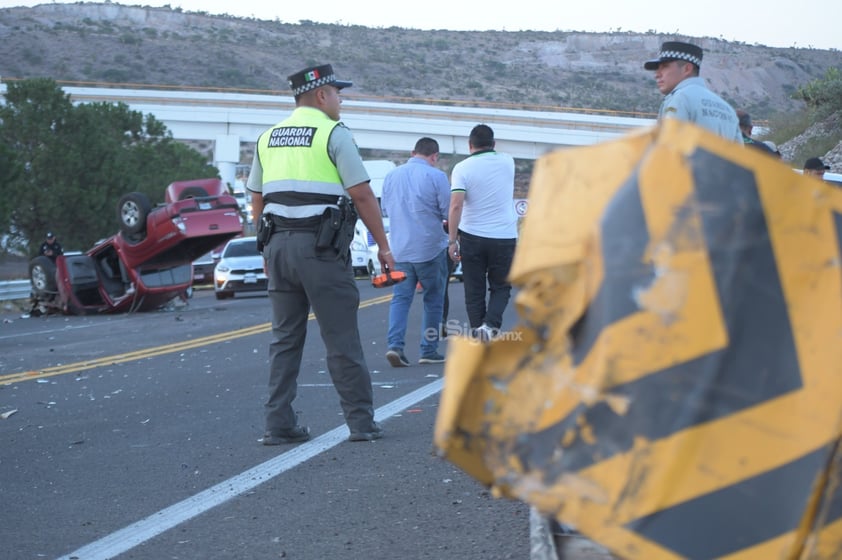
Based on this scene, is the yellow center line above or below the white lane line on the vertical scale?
below

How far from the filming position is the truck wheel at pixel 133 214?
19844 millimetres

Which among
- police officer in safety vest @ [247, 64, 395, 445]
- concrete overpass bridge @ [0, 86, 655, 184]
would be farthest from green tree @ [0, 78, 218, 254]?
police officer in safety vest @ [247, 64, 395, 445]

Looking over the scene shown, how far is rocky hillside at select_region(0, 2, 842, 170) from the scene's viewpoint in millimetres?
97062

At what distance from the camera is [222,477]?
6.14 m

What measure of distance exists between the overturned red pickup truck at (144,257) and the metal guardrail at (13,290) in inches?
177

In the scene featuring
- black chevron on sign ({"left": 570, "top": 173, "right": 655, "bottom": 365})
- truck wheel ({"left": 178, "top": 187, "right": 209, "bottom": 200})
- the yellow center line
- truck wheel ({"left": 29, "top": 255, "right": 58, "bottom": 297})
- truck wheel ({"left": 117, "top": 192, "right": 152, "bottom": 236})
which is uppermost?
black chevron on sign ({"left": 570, "top": 173, "right": 655, "bottom": 365})

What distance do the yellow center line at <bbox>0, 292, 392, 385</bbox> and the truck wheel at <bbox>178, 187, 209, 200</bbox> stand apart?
14.6ft

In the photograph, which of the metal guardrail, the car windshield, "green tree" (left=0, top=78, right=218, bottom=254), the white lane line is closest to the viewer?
the white lane line

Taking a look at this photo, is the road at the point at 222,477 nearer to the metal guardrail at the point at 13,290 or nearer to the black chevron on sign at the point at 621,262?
the black chevron on sign at the point at 621,262

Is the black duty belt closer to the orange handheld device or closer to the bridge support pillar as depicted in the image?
the orange handheld device

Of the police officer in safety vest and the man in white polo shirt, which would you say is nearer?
the police officer in safety vest

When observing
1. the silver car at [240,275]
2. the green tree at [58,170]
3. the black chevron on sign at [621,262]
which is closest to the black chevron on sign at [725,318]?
the black chevron on sign at [621,262]

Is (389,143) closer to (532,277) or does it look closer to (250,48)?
(250,48)

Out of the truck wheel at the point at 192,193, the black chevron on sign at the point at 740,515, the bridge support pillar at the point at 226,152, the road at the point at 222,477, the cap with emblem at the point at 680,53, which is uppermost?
the cap with emblem at the point at 680,53
